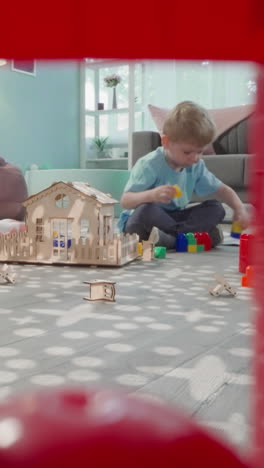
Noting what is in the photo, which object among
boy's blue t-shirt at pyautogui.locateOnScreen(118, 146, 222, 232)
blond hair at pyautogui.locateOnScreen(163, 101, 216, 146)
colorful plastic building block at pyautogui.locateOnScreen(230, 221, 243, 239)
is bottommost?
colorful plastic building block at pyautogui.locateOnScreen(230, 221, 243, 239)

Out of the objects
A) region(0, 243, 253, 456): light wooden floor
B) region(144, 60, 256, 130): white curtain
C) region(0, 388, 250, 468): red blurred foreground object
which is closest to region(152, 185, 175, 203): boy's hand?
region(0, 243, 253, 456): light wooden floor

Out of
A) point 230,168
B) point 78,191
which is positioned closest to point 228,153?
point 230,168

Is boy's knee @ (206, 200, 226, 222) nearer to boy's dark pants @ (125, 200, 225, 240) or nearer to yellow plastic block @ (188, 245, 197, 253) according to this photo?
boy's dark pants @ (125, 200, 225, 240)

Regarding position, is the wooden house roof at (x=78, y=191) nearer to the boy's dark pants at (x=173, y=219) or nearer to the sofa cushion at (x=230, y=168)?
the boy's dark pants at (x=173, y=219)

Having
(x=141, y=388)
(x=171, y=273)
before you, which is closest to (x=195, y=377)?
(x=141, y=388)

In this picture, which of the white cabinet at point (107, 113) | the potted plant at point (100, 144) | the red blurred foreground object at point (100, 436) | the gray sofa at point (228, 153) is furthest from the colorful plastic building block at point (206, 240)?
the potted plant at point (100, 144)

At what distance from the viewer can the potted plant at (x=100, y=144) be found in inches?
180

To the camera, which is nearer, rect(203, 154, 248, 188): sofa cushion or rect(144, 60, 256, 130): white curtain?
rect(203, 154, 248, 188): sofa cushion

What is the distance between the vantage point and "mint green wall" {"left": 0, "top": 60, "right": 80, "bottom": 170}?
148 inches

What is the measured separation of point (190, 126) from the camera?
5.67 ft

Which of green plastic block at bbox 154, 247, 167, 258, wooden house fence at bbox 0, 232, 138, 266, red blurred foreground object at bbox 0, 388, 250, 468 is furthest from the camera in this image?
green plastic block at bbox 154, 247, 167, 258

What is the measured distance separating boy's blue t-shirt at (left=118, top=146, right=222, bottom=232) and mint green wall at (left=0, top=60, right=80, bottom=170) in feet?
6.35

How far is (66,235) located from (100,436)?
4.36 feet

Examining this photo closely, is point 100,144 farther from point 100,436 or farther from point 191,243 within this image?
point 100,436
